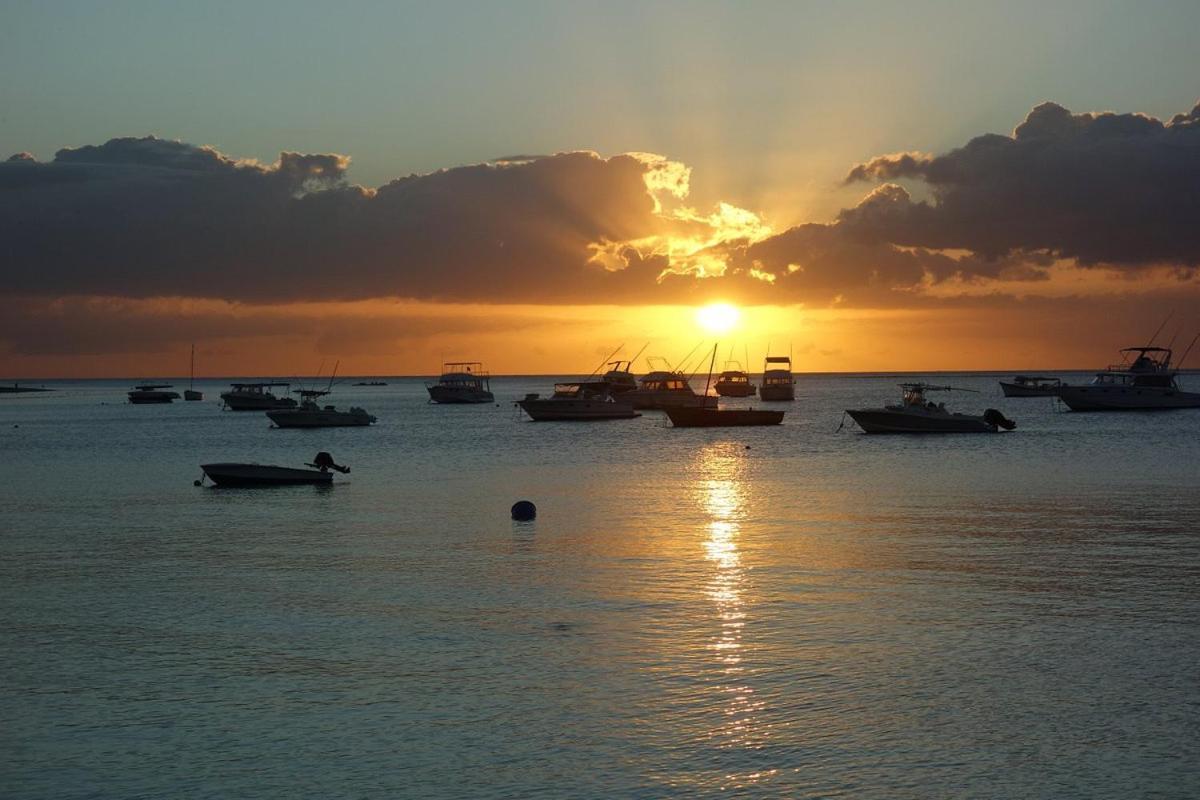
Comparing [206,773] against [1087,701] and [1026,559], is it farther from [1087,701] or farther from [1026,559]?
[1026,559]

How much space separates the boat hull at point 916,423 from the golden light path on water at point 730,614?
155 feet

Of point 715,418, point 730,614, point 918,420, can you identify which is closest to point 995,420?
point 918,420

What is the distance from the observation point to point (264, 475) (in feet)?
195

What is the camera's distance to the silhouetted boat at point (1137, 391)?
444 feet

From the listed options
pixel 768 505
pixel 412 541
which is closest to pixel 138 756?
pixel 412 541

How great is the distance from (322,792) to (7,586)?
18818 mm

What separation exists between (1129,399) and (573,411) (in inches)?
2383

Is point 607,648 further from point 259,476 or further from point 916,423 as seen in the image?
point 916,423

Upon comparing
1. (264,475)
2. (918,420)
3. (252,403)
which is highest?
(918,420)

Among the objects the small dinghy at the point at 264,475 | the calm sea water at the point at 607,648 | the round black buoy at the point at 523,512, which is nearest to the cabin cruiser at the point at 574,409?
the small dinghy at the point at 264,475

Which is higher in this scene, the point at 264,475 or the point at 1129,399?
the point at 1129,399

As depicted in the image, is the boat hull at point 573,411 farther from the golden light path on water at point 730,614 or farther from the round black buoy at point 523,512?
the round black buoy at point 523,512

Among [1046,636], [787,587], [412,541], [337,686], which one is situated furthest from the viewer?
[412,541]

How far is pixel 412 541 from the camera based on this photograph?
3981 cm
